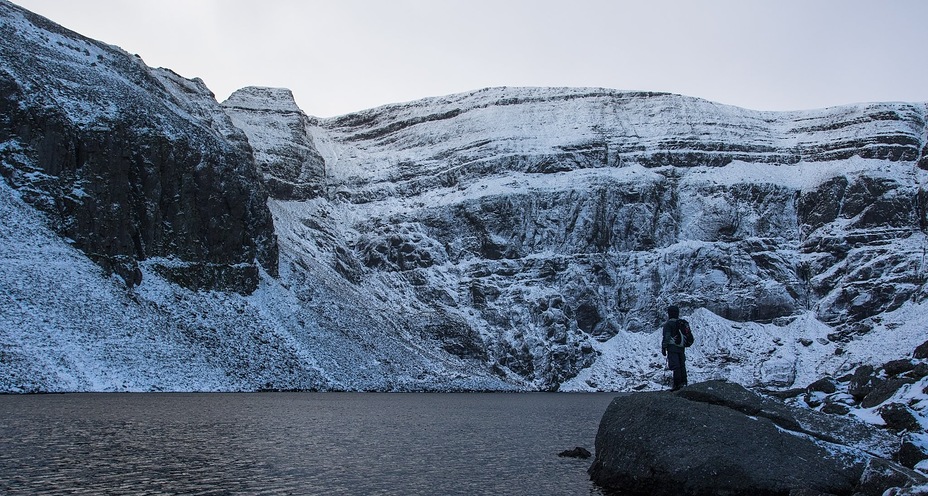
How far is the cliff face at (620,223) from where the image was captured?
121 meters

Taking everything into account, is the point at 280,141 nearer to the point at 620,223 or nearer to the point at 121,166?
the point at 121,166

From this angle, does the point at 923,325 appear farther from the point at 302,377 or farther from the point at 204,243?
the point at 204,243

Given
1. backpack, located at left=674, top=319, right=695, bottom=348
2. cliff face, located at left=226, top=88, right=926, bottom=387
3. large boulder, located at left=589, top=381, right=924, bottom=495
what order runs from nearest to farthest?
large boulder, located at left=589, top=381, right=924, bottom=495 < backpack, located at left=674, top=319, right=695, bottom=348 < cliff face, located at left=226, top=88, right=926, bottom=387

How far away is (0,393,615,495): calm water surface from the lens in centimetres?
2080

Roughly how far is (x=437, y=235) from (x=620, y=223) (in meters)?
33.0

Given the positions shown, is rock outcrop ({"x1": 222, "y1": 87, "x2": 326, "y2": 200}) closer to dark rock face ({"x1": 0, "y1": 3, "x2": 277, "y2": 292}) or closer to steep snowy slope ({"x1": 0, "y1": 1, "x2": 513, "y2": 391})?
steep snowy slope ({"x1": 0, "y1": 1, "x2": 513, "y2": 391})

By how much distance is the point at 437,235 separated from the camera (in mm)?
134250

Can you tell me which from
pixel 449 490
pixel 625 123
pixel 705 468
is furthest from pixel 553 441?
pixel 625 123

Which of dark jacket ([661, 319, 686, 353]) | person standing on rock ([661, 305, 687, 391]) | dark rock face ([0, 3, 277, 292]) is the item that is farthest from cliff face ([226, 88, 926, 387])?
dark jacket ([661, 319, 686, 353])

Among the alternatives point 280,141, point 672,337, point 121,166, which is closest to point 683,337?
point 672,337

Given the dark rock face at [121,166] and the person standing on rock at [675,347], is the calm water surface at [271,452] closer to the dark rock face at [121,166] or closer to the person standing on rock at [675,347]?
the person standing on rock at [675,347]

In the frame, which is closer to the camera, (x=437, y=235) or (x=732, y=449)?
(x=732, y=449)

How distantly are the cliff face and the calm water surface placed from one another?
72.1 m

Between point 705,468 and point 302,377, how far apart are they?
2770 inches
